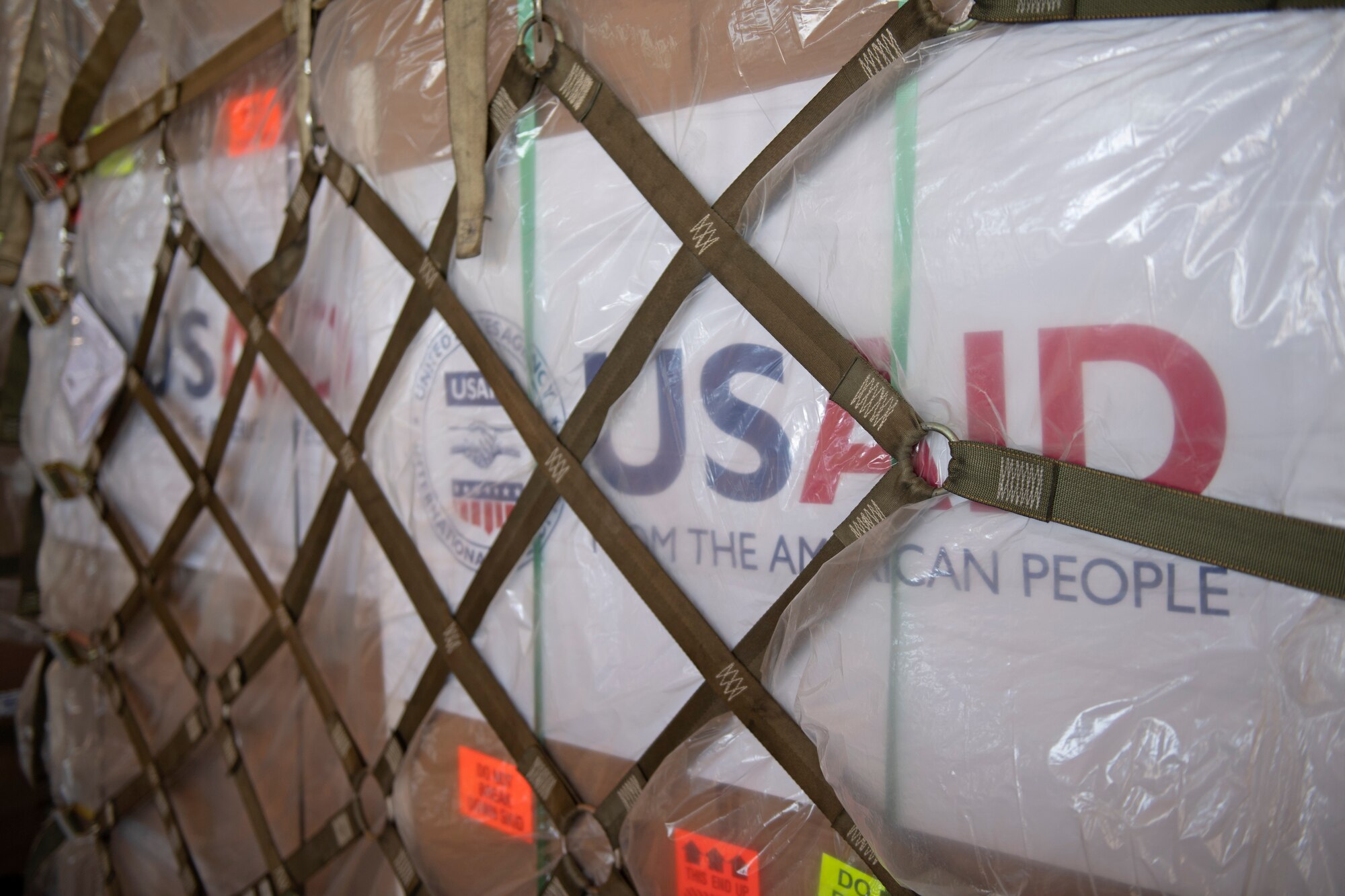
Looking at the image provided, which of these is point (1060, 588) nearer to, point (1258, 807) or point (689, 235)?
point (1258, 807)

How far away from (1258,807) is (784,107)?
607 millimetres

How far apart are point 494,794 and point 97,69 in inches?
56.6

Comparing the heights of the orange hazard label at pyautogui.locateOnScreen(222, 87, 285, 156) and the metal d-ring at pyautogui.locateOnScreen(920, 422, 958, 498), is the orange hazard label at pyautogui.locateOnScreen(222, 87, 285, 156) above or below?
above

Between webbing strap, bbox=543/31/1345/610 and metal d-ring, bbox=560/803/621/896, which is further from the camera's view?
metal d-ring, bbox=560/803/621/896

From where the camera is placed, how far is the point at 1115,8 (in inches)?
21.5

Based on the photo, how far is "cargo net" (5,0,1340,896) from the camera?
667 millimetres

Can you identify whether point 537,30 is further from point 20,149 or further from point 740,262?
point 20,149

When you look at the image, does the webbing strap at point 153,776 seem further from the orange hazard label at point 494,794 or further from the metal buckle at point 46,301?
the orange hazard label at point 494,794

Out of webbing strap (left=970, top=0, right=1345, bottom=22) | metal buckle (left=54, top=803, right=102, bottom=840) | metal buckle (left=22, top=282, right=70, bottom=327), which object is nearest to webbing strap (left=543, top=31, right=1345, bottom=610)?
webbing strap (left=970, top=0, right=1345, bottom=22)

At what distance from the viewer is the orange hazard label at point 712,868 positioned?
0.76 m

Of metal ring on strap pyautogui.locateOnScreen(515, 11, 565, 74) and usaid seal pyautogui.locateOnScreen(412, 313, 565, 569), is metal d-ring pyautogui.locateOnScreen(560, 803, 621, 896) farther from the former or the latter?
metal ring on strap pyautogui.locateOnScreen(515, 11, 565, 74)

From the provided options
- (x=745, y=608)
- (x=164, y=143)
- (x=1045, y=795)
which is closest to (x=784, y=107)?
(x=745, y=608)

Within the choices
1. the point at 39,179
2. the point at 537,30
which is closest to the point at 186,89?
the point at 39,179

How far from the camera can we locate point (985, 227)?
601mm
